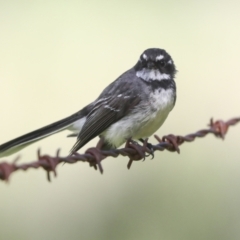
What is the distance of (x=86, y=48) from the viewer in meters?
8.58

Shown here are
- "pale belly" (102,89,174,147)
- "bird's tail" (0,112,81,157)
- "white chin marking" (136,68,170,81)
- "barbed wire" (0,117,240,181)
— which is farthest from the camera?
"white chin marking" (136,68,170,81)

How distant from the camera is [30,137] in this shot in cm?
422

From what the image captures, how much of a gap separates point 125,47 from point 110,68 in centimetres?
54

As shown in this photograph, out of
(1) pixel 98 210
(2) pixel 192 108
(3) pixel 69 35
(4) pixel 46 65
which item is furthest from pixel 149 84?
(3) pixel 69 35

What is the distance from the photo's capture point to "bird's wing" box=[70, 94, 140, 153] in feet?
14.7

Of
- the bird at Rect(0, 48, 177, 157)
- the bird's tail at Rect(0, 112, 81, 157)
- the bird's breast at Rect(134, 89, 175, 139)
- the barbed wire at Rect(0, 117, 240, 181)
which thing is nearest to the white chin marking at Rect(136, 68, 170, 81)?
the bird at Rect(0, 48, 177, 157)

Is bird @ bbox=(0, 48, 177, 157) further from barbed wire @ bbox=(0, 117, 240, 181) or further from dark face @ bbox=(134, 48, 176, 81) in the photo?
barbed wire @ bbox=(0, 117, 240, 181)

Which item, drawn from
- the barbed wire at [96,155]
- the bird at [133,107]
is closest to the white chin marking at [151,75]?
the bird at [133,107]

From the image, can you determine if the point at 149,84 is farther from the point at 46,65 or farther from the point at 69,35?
the point at 69,35

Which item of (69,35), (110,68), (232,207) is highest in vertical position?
(69,35)

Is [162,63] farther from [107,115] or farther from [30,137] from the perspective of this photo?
[30,137]

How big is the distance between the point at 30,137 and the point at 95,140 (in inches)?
107

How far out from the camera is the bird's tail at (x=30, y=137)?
13.1 ft

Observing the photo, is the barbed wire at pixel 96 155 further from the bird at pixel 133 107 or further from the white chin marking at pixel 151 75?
the white chin marking at pixel 151 75
